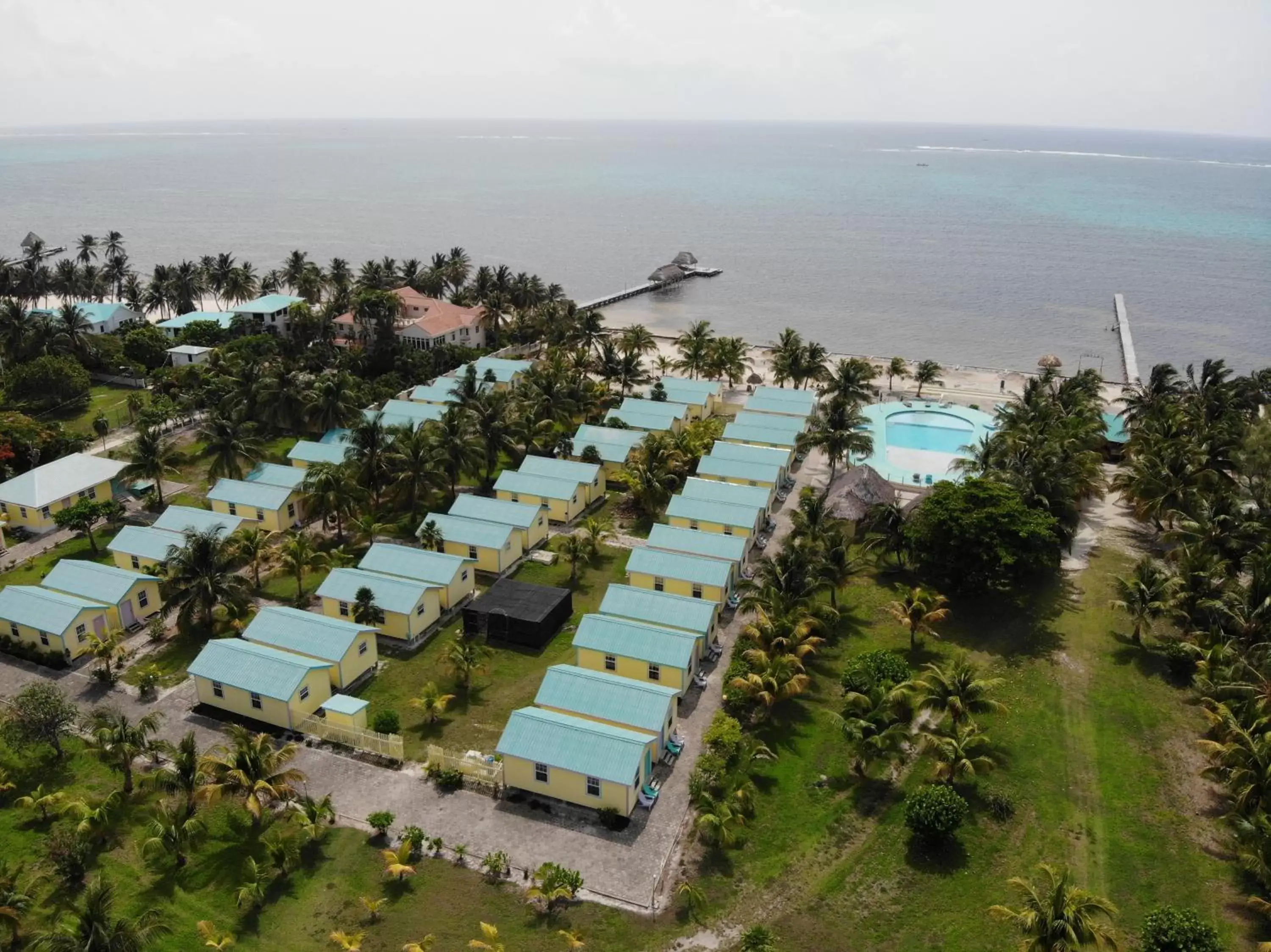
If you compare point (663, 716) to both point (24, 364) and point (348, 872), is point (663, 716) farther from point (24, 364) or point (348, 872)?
point (24, 364)

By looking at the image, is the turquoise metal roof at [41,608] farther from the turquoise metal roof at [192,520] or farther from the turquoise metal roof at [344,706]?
the turquoise metal roof at [344,706]

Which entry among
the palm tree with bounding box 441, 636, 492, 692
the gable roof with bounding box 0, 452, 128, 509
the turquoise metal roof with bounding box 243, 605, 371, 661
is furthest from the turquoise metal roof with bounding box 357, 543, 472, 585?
the gable roof with bounding box 0, 452, 128, 509

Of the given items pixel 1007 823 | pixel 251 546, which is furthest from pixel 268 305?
pixel 1007 823

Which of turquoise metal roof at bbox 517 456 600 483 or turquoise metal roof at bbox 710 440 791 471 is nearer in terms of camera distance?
turquoise metal roof at bbox 517 456 600 483

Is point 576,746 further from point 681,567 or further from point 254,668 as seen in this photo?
point 681,567

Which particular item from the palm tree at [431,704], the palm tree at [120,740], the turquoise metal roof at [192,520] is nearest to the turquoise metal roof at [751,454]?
the palm tree at [431,704]

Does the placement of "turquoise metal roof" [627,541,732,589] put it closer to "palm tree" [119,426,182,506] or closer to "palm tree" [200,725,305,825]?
"palm tree" [200,725,305,825]
